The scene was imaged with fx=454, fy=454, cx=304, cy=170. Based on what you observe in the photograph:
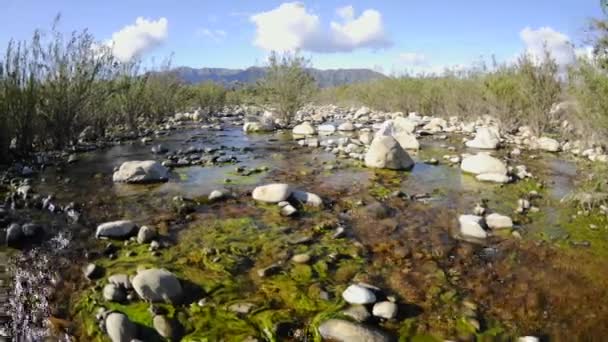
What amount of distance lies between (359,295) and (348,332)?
0.54m

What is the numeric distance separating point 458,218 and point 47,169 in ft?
30.1

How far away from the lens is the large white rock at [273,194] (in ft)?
25.6

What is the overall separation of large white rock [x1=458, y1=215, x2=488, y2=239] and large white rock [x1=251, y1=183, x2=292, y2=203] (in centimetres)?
288

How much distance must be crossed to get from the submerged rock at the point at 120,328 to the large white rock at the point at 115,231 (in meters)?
2.31

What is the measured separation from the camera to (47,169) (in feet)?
34.9

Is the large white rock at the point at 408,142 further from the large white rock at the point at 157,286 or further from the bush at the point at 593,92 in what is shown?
the large white rock at the point at 157,286

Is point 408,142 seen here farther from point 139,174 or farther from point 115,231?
point 115,231

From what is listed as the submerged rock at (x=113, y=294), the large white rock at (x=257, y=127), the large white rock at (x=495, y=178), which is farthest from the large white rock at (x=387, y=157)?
the large white rock at (x=257, y=127)

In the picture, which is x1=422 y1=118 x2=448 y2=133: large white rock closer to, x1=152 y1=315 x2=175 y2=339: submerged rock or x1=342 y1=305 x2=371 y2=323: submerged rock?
x1=342 y1=305 x2=371 y2=323: submerged rock

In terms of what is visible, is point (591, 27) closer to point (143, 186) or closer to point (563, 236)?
point (563, 236)

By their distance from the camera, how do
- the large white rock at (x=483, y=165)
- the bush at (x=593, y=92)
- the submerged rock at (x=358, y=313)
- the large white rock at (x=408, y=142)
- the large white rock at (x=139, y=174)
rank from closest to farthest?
1. the submerged rock at (x=358, y=313)
2. the bush at (x=593, y=92)
3. the large white rock at (x=139, y=174)
4. the large white rock at (x=483, y=165)
5. the large white rock at (x=408, y=142)

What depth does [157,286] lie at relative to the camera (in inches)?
173

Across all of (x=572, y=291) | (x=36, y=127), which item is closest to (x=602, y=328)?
(x=572, y=291)

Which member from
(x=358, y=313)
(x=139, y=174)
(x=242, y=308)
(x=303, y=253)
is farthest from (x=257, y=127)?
(x=358, y=313)
